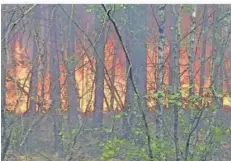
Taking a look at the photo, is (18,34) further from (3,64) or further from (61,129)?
(61,129)

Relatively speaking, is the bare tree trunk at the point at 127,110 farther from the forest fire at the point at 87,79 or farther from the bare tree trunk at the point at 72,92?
the bare tree trunk at the point at 72,92

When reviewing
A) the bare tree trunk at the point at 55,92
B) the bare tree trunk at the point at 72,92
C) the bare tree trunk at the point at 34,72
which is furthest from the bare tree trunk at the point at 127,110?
the bare tree trunk at the point at 34,72

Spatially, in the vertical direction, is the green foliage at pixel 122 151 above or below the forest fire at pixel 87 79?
below

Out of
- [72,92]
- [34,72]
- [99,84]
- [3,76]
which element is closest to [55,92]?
[72,92]

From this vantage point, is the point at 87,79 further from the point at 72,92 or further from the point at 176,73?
the point at 176,73

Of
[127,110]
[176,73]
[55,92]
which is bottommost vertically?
[127,110]

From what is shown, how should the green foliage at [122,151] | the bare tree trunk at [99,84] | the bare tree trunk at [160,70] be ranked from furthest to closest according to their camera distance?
the bare tree trunk at [99,84], the bare tree trunk at [160,70], the green foliage at [122,151]

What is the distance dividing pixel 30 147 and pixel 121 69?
1517 millimetres

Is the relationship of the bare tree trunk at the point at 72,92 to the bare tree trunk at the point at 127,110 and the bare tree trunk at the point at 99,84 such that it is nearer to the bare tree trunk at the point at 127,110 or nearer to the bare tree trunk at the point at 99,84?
the bare tree trunk at the point at 99,84

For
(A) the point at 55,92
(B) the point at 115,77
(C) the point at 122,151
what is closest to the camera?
(C) the point at 122,151

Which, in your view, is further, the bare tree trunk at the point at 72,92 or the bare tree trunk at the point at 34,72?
the bare tree trunk at the point at 72,92

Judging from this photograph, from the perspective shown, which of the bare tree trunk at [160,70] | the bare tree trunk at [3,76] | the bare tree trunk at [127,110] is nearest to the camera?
the bare tree trunk at [3,76]

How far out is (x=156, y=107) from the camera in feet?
15.1

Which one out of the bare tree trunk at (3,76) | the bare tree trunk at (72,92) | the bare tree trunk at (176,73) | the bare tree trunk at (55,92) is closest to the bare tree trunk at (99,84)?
the bare tree trunk at (72,92)
